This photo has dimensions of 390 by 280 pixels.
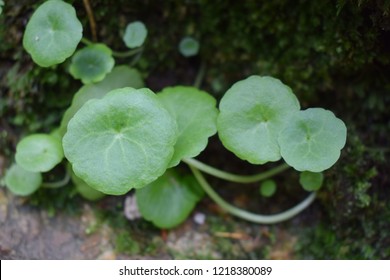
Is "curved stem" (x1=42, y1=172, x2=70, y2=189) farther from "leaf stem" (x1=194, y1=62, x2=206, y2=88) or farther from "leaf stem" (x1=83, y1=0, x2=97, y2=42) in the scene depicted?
"leaf stem" (x1=194, y1=62, x2=206, y2=88)

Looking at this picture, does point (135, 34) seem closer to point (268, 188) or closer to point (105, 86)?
point (105, 86)

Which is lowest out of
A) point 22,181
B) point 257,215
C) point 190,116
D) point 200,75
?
point 257,215

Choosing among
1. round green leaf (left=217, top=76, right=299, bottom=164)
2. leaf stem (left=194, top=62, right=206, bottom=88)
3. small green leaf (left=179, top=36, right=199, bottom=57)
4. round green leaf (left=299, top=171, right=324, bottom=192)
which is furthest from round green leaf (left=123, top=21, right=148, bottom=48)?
round green leaf (left=299, top=171, right=324, bottom=192)

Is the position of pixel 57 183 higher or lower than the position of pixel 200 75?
lower

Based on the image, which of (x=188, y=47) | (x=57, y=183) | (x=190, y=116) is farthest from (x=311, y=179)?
(x=57, y=183)

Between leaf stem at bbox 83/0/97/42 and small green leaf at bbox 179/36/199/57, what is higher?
leaf stem at bbox 83/0/97/42

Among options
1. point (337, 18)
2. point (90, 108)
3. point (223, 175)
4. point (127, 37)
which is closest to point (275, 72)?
point (337, 18)
